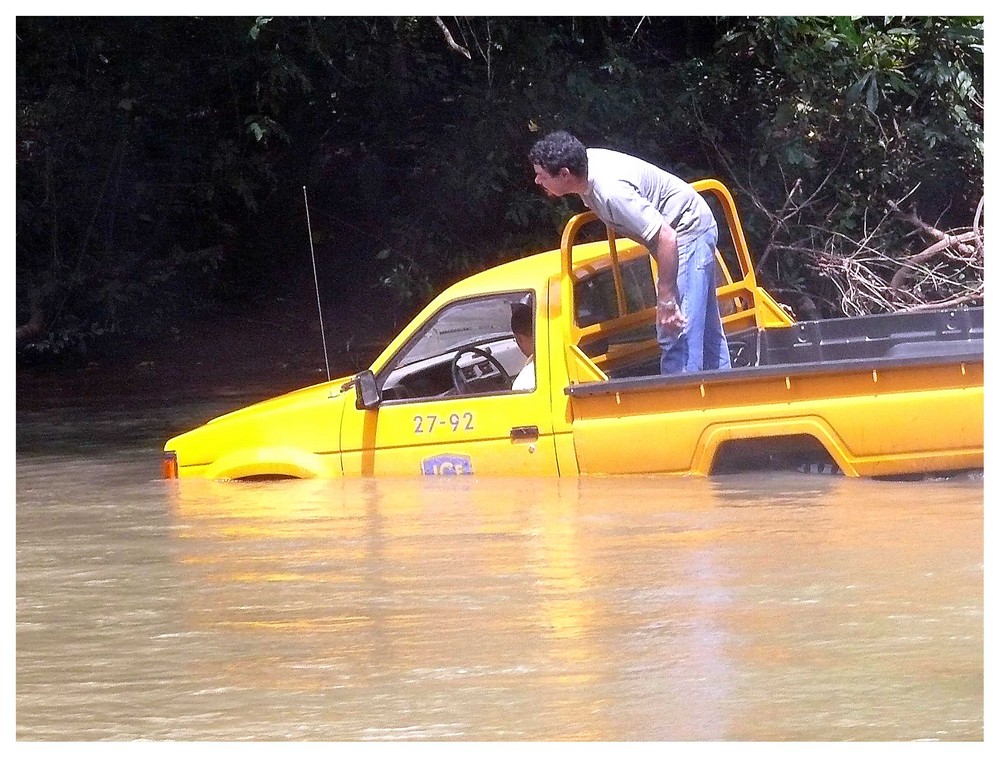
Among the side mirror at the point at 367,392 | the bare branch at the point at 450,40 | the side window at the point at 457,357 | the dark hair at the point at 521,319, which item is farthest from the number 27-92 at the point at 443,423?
the bare branch at the point at 450,40

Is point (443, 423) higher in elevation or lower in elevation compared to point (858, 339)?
A: lower

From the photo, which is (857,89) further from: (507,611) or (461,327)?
(507,611)

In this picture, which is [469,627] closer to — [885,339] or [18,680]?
[18,680]

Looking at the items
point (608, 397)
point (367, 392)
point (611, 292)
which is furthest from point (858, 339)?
point (367, 392)

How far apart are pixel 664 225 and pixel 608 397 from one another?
0.92 metres

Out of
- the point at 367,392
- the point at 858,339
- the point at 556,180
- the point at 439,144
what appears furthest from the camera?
the point at 439,144

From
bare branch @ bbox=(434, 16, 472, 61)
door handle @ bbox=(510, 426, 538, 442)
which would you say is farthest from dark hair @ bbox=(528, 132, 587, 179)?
bare branch @ bbox=(434, 16, 472, 61)

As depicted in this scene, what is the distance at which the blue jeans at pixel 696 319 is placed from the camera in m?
7.53

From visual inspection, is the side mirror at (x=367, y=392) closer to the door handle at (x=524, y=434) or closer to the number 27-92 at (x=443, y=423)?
the number 27-92 at (x=443, y=423)

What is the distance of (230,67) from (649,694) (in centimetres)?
1053

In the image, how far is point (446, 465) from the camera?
→ 7527mm

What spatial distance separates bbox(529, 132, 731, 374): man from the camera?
7.38 m

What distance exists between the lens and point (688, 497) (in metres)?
7.12

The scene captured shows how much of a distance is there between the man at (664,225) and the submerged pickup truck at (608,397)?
198 mm
